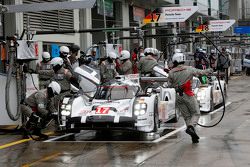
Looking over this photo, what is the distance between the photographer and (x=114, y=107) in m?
10.7

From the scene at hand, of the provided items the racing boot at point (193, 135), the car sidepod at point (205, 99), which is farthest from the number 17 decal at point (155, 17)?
the racing boot at point (193, 135)

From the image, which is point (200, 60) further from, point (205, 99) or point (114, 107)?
point (114, 107)

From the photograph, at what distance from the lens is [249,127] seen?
12.2 meters

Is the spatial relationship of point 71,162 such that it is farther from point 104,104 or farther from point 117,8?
point 117,8

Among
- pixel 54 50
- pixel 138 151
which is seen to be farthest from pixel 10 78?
pixel 54 50

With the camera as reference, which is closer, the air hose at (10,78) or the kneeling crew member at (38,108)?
the kneeling crew member at (38,108)

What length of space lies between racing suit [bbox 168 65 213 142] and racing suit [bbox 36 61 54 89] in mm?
4040

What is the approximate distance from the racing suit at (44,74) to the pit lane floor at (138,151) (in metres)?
2.21

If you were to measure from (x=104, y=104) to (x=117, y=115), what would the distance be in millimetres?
641

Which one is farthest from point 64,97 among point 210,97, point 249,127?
point 210,97

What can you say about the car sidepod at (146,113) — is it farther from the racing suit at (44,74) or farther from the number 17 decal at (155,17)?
the number 17 decal at (155,17)

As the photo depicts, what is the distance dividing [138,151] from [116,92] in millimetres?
2435

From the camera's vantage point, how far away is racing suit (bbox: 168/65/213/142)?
34.8ft

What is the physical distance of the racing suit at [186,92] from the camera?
10615 mm
